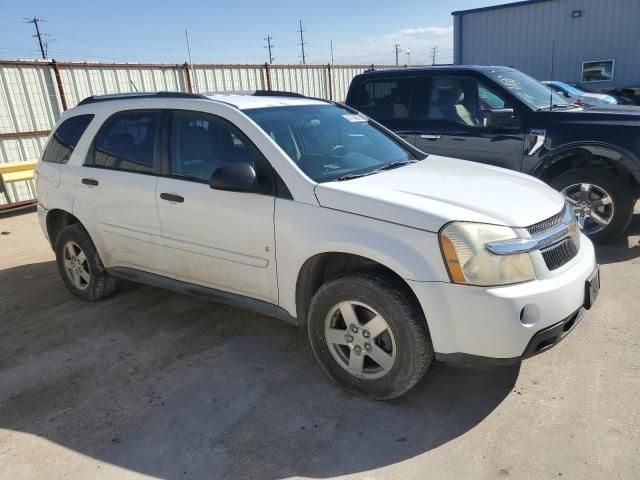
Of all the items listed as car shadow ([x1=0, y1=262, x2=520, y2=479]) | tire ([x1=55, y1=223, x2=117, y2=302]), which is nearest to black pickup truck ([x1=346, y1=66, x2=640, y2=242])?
car shadow ([x1=0, y1=262, x2=520, y2=479])

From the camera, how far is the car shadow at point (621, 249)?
17.1 ft

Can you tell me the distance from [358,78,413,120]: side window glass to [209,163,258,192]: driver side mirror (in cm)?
371

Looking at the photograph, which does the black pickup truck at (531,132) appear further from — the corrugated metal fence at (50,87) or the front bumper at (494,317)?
the corrugated metal fence at (50,87)

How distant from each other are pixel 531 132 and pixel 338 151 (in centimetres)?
288

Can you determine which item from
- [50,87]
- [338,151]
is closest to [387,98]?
[338,151]

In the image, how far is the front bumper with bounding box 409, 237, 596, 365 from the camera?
2.57 meters

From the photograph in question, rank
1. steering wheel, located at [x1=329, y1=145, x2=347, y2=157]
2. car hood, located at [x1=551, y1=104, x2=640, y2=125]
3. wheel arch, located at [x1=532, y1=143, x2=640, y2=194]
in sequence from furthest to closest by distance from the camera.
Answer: car hood, located at [x1=551, y1=104, x2=640, y2=125], wheel arch, located at [x1=532, y1=143, x2=640, y2=194], steering wheel, located at [x1=329, y1=145, x2=347, y2=157]

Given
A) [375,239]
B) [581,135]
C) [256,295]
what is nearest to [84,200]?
[256,295]

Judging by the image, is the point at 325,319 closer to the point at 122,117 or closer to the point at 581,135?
the point at 122,117

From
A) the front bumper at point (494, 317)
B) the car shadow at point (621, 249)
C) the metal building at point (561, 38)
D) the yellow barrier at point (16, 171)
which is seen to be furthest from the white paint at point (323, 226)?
the metal building at point (561, 38)

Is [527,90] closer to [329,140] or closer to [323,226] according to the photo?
[329,140]

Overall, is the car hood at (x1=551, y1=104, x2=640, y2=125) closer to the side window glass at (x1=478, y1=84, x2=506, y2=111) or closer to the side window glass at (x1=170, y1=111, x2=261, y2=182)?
the side window glass at (x1=478, y1=84, x2=506, y2=111)

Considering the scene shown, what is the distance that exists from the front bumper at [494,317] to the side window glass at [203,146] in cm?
150

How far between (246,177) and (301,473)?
5.55 ft
